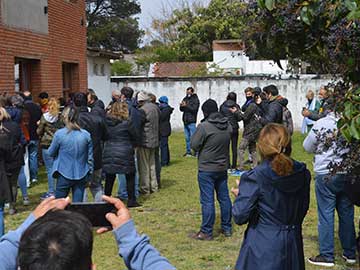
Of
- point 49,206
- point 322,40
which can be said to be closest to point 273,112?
point 322,40

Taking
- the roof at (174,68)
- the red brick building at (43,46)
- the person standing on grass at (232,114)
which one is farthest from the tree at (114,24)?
the person standing on grass at (232,114)

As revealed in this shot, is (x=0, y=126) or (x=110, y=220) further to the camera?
(x=0, y=126)

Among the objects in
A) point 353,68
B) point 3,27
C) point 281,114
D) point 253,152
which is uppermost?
point 3,27

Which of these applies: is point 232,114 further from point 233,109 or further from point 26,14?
point 26,14

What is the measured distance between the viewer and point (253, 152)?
45.8 ft

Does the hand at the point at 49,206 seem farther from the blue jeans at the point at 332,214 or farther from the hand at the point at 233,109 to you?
the hand at the point at 233,109

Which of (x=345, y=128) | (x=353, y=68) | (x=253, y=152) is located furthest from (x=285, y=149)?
(x=253, y=152)

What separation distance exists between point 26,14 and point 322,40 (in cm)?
1186

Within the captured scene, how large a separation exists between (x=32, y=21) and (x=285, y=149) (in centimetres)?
1103

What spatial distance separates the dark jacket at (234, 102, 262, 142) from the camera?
1338 centimetres

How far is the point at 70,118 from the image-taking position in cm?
842

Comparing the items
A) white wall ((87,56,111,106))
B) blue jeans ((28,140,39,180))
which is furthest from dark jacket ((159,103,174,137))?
white wall ((87,56,111,106))

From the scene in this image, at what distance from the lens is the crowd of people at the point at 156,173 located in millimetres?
2598

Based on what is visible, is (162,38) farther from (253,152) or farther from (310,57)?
(310,57)
